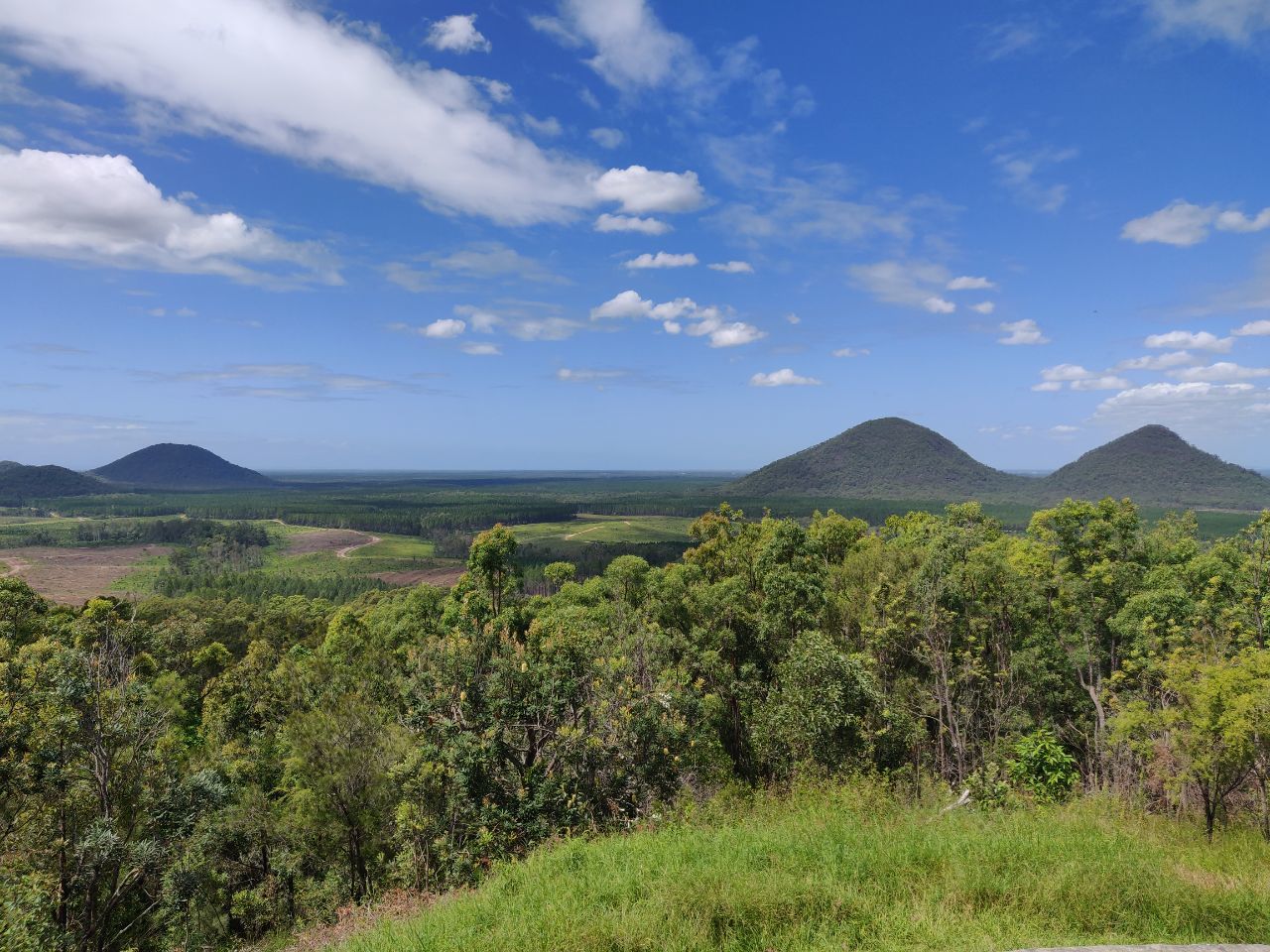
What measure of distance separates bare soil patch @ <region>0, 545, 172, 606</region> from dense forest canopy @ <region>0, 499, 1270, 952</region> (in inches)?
3254

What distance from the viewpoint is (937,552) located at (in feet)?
76.7

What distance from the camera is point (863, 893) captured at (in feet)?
23.7

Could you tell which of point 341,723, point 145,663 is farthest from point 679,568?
point 145,663

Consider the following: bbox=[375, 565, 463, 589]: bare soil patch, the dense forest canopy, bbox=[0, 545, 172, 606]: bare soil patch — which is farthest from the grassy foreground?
bbox=[375, 565, 463, 589]: bare soil patch

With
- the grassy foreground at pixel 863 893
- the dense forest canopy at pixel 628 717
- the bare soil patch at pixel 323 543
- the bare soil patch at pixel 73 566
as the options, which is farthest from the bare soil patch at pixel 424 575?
the grassy foreground at pixel 863 893

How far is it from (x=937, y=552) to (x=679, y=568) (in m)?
11.9

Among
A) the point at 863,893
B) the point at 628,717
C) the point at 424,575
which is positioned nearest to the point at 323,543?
the point at 424,575

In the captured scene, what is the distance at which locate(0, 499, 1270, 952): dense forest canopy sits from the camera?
12000mm

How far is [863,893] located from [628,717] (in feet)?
20.9

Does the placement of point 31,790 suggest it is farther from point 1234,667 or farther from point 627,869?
point 1234,667

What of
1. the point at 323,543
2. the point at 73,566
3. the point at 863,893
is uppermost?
the point at 863,893

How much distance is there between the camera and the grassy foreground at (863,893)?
649 centimetres

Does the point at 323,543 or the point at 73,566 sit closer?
the point at 73,566

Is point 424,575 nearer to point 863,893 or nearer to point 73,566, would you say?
point 73,566
